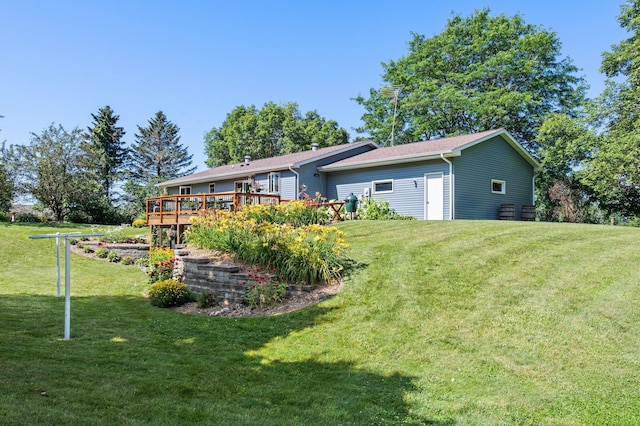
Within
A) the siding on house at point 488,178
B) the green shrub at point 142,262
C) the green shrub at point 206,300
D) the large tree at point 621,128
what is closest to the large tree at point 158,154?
the green shrub at point 142,262

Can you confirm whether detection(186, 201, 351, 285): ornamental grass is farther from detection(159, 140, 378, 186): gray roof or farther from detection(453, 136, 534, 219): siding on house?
detection(159, 140, 378, 186): gray roof

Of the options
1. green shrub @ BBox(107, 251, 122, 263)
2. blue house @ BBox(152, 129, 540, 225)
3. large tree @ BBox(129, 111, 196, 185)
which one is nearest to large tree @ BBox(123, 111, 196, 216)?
large tree @ BBox(129, 111, 196, 185)

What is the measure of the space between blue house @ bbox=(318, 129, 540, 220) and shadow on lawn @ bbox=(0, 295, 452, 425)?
1037 cm

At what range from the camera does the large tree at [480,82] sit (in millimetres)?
24656

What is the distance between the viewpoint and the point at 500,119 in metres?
24.8

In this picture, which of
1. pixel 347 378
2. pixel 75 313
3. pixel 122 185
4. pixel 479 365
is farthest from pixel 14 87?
pixel 122 185

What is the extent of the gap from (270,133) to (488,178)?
25.1m

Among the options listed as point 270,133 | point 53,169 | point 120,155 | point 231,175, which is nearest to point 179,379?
point 231,175

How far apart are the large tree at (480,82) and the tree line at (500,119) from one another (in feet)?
0.21

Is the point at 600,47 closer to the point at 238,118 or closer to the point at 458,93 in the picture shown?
the point at 458,93

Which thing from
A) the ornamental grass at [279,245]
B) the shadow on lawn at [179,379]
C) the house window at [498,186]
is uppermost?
the house window at [498,186]

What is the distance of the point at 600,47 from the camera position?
21047 mm

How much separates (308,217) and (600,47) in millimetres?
Result: 19294

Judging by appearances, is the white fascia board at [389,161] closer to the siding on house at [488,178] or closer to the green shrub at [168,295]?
the siding on house at [488,178]
